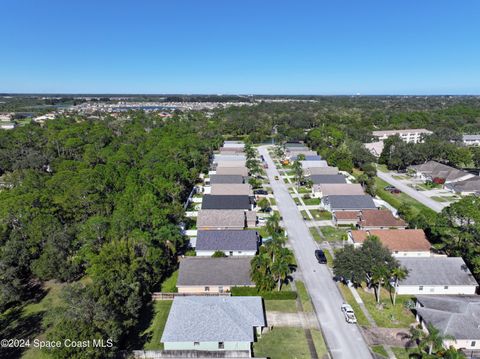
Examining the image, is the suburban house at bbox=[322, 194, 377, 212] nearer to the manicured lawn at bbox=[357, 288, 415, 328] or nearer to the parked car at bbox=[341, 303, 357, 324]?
the manicured lawn at bbox=[357, 288, 415, 328]

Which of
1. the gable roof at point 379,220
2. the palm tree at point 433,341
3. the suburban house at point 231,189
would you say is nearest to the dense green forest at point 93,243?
the suburban house at point 231,189

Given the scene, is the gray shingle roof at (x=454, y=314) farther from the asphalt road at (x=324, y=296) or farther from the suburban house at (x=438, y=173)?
the suburban house at (x=438, y=173)

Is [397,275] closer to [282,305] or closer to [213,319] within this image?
[282,305]

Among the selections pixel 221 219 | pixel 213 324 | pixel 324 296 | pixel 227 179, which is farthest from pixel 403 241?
pixel 227 179

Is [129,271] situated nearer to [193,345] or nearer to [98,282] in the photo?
[98,282]

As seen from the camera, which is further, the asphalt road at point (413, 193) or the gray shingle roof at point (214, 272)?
the asphalt road at point (413, 193)

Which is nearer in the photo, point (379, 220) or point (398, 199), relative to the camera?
point (379, 220)

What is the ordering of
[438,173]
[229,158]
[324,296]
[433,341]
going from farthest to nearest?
[229,158], [438,173], [324,296], [433,341]

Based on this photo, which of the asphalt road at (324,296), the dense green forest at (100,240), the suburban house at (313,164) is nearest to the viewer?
the dense green forest at (100,240)
